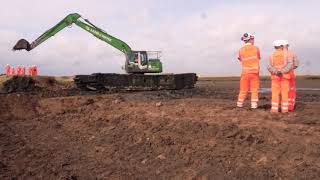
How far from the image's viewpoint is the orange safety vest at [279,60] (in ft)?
40.8

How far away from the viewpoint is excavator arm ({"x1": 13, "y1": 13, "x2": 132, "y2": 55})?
27.3 meters

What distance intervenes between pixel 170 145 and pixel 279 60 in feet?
12.3

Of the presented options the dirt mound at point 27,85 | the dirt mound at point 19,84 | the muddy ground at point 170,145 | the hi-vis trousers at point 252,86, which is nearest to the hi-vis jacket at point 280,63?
the hi-vis trousers at point 252,86

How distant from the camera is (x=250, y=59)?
13398mm

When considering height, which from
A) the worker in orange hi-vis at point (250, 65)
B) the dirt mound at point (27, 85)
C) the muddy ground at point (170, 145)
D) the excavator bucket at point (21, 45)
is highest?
the excavator bucket at point (21, 45)

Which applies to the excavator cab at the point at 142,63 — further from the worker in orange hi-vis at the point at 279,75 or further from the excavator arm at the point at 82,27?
the worker in orange hi-vis at the point at 279,75

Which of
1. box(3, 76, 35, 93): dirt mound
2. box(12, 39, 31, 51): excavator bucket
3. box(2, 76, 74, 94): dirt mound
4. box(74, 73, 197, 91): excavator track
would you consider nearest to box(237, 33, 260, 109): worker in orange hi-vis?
box(74, 73, 197, 91): excavator track

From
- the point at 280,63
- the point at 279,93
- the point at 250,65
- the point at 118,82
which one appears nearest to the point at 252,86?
the point at 250,65

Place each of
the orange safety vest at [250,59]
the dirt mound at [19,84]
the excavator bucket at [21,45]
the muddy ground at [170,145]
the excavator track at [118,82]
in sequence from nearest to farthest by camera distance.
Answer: the muddy ground at [170,145] → the orange safety vest at [250,59] → the excavator bucket at [21,45] → the excavator track at [118,82] → the dirt mound at [19,84]

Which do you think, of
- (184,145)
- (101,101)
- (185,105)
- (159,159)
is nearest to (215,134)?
(184,145)

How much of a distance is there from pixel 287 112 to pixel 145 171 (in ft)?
14.5

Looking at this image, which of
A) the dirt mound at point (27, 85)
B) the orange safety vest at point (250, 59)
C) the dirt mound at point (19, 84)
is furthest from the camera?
the dirt mound at point (19, 84)

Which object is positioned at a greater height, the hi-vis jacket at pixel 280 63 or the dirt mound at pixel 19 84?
the hi-vis jacket at pixel 280 63

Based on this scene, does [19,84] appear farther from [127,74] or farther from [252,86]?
[252,86]
